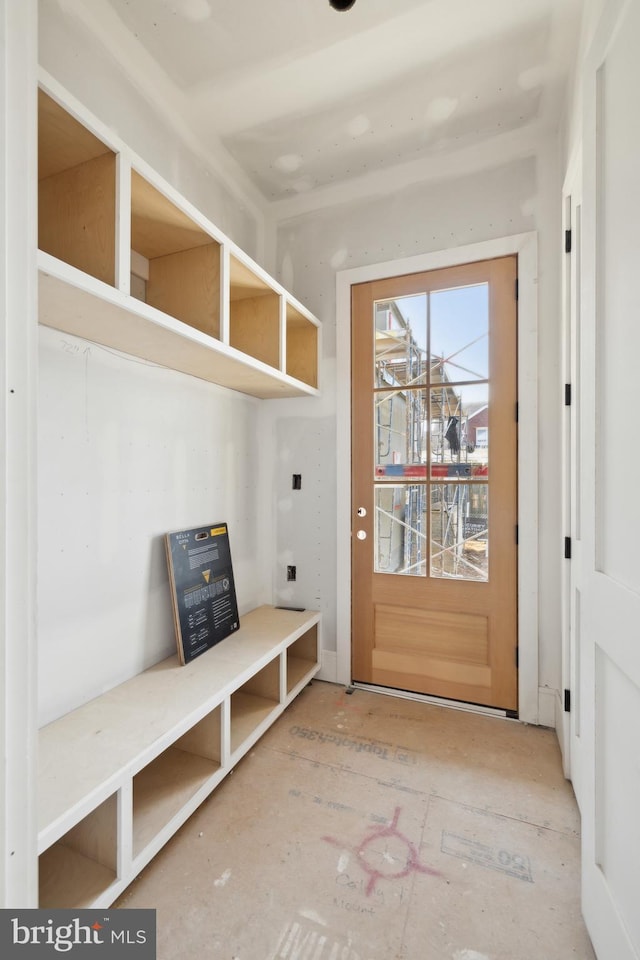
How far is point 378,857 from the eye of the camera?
1325mm

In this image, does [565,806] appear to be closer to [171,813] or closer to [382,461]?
[171,813]

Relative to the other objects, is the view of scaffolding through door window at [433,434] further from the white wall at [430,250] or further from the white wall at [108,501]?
the white wall at [108,501]

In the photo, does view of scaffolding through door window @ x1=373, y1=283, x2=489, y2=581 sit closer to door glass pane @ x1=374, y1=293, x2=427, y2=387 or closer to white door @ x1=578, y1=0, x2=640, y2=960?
door glass pane @ x1=374, y1=293, x2=427, y2=387

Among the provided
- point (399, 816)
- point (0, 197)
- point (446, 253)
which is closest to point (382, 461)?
point (446, 253)

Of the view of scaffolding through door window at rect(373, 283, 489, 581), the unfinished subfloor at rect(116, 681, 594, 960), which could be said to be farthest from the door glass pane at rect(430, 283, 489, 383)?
the unfinished subfloor at rect(116, 681, 594, 960)

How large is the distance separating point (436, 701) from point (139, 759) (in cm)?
157

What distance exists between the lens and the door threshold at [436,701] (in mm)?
2115

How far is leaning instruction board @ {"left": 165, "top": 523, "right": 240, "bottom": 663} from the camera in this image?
1.78m

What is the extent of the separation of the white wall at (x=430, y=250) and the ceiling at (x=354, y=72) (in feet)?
0.67

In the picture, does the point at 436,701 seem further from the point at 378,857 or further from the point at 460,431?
the point at 460,431

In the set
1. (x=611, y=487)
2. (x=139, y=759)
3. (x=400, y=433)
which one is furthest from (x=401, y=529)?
(x=139, y=759)

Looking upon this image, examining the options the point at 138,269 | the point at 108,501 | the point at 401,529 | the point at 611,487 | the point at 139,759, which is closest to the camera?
the point at 611,487

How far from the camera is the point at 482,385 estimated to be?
215cm

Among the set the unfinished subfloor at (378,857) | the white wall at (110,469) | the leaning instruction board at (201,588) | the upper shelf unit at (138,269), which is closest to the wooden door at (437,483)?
the unfinished subfloor at (378,857)
